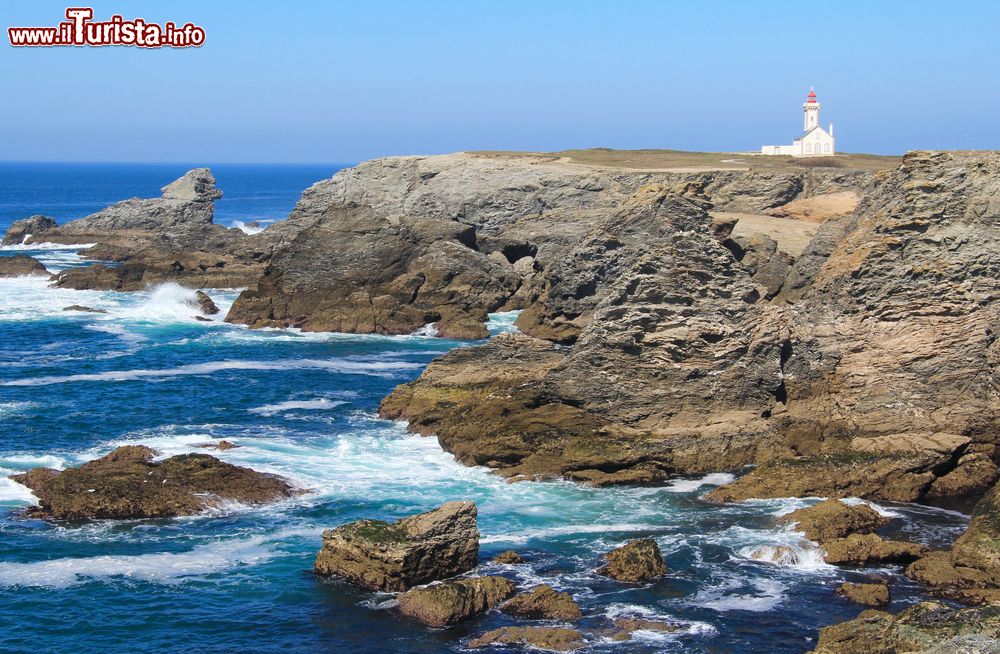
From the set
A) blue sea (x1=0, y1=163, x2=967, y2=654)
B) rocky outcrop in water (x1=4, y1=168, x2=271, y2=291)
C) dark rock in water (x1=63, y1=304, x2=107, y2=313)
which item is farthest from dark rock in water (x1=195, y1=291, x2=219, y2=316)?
blue sea (x1=0, y1=163, x2=967, y2=654)

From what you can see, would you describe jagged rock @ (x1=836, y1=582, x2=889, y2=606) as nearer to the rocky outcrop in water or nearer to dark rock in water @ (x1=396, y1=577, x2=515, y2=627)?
dark rock in water @ (x1=396, y1=577, x2=515, y2=627)

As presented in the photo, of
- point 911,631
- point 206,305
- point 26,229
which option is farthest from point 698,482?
point 26,229

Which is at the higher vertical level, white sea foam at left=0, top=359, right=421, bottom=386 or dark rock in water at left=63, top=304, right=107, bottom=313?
dark rock in water at left=63, top=304, right=107, bottom=313

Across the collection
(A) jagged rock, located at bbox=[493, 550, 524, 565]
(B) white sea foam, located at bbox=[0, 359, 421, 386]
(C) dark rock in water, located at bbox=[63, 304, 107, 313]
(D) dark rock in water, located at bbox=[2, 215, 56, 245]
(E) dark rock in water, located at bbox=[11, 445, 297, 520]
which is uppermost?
(D) dark rock in water, located at bbox=[2, 215, 56, 245]

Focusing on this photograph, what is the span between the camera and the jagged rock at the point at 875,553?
27469mm

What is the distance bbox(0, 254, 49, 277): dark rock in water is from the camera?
282 ft

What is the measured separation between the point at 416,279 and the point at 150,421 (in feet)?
89.3

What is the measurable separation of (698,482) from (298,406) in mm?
18483

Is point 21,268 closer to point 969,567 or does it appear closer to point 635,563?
point 635,563

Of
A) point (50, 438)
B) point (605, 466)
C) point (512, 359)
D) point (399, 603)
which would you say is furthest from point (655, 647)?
point (50, 438)

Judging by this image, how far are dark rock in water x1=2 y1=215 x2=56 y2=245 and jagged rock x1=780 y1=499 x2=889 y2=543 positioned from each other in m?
99.5

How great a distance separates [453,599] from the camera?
2436 cm

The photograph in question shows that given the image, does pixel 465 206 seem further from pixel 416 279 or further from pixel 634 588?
pixel 634 588

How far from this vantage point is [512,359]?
135 feet
